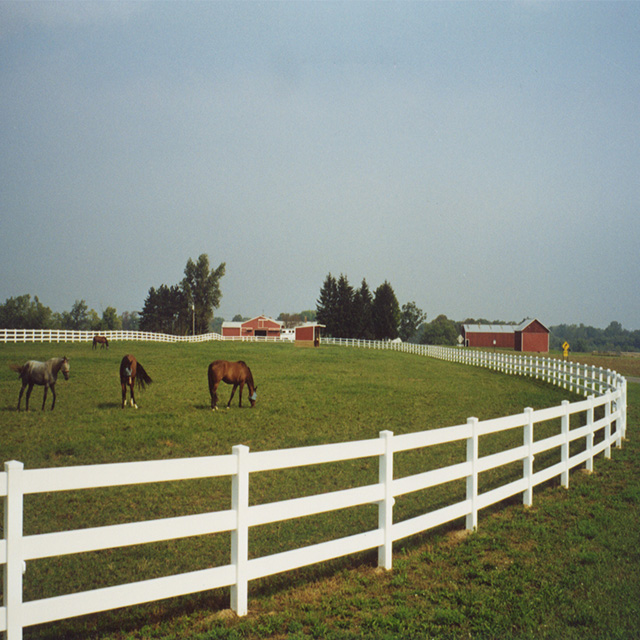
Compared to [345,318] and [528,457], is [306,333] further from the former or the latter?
[528,457]

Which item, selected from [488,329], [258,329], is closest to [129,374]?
[258,329]

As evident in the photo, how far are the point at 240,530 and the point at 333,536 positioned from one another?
2880mm

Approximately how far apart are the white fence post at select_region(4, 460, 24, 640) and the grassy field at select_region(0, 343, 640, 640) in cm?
76

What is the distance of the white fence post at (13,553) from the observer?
11.9ft

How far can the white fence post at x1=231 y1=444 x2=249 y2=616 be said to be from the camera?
180 inches

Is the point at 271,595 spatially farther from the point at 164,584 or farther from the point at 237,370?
the point at 237,370

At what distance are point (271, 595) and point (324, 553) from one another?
0.56 m

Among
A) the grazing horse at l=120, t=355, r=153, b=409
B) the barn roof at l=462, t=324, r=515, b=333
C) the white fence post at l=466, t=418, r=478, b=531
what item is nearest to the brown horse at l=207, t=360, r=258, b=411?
the grazing horse at l=120, t=355, r=153, b=409

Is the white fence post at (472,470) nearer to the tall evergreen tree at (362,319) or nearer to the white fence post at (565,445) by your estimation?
the white fence post at (565,445)

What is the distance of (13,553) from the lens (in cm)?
365

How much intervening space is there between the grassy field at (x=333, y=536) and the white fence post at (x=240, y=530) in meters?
0.14

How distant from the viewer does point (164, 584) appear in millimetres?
4219

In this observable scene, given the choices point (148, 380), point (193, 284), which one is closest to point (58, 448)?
point (148, 380)

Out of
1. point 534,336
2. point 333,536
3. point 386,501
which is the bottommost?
point 333,536
